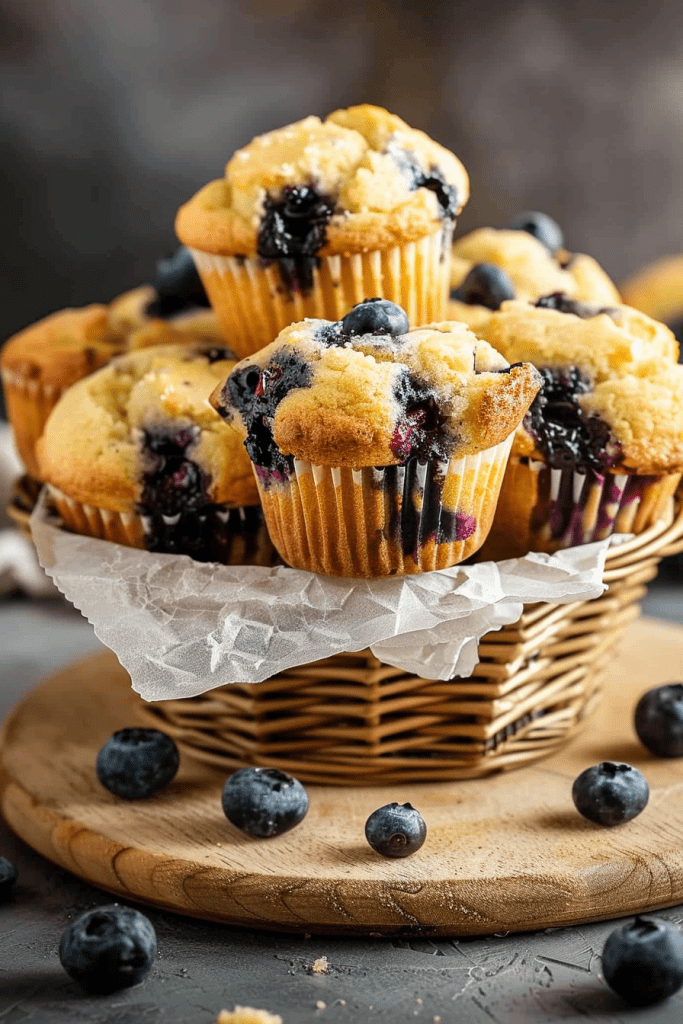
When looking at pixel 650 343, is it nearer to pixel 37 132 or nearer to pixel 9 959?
pixel 9 959

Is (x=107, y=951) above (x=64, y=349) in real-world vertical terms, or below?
below

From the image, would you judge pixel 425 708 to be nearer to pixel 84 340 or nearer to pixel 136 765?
pixel 136 765

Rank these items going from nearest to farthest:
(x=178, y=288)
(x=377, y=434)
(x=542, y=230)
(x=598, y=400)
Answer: (x=377, y=434)
(x=598, y=400)
(x=178, y=288)
(x=542, y=230)

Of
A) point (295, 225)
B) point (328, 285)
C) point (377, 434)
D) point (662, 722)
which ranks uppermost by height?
point (295, 225)

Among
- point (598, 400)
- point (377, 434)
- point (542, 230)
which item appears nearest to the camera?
point (377, 434)

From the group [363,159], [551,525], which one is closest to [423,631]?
[551,525]

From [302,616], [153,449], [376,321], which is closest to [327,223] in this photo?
[376,321]
